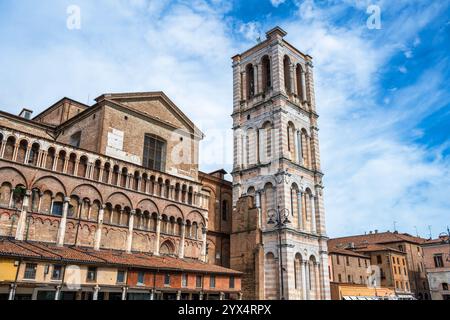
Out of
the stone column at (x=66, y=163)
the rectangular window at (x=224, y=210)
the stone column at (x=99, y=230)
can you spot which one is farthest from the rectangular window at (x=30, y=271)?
the rectangular window at (x=224, y=210)

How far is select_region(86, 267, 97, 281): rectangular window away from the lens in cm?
2030

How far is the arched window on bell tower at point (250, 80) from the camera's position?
4150 cm

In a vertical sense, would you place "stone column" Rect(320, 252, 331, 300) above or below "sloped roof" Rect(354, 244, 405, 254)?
below

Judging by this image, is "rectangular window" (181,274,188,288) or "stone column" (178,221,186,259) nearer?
"rectangular window" (181,274,188,288)

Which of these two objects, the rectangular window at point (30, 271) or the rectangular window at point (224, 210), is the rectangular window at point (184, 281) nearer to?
the rectangular window at point (30, 271)

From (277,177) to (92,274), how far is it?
63.7 feet

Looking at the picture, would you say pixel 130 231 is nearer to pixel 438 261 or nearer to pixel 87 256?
pixel 87 256

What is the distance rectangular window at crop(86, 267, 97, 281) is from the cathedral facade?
14.7m

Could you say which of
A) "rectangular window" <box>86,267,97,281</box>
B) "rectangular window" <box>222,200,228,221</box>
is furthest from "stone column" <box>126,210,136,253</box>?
"rectangular window" <box>222,200,228,221</box>

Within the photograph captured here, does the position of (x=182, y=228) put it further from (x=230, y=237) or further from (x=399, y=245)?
Answer: (x=399, y=245)

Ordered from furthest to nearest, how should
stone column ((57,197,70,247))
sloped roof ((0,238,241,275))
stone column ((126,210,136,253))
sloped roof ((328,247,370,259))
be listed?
sloped roof ((328,247,370,259)), stone column ((126,210,136,253)), stone column ((57,197,70,247)), sloped roof ((0,238,241,275))

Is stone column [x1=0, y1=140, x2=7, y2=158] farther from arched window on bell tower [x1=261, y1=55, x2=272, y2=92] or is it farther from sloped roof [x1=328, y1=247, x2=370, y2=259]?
sloped roof [x1=328, y1=247, x2=370, y2=259]

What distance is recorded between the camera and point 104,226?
2491cm
